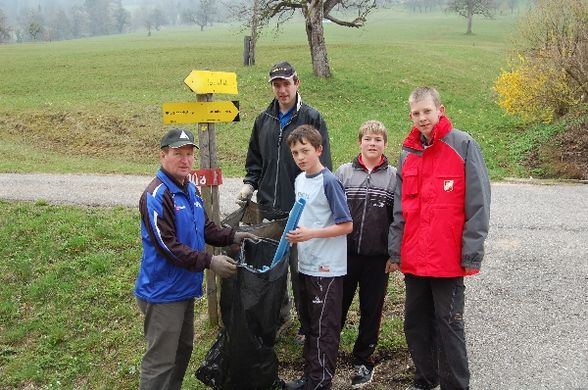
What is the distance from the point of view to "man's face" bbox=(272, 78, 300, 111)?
4188 millimetres

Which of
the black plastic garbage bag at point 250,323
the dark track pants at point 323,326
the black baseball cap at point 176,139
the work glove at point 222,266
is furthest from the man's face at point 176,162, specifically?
the dark track pants at point 323,326

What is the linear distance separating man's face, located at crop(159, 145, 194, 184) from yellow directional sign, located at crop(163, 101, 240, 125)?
957 millimetres

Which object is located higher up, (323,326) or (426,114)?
(426,114)

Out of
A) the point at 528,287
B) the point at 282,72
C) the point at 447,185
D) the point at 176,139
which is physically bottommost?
the point at 528,287

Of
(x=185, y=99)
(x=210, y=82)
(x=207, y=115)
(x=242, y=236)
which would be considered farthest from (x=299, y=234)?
(x=185, y=99)

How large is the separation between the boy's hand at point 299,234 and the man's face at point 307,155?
41cm

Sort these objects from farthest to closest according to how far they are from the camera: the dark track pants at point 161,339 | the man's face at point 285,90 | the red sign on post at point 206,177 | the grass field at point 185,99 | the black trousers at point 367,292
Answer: the grass field at point 185,99
the red sign on post at point 206,177
the man's face at point 285,90
the black trousers at point 367,292
the dark track pants at point 161,339

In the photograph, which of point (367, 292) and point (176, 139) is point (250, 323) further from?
point (176, 139)

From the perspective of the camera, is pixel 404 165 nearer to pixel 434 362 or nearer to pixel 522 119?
pixel 434 362

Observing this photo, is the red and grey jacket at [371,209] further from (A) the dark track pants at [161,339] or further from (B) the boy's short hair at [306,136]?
(A) the dark track pants at [161,339]

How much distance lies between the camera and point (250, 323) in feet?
12.5

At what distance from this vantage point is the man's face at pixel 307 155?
376 cm

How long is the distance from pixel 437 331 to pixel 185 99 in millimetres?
17672

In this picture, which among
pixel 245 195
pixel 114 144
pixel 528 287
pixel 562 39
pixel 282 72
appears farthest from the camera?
pixel 114 144
